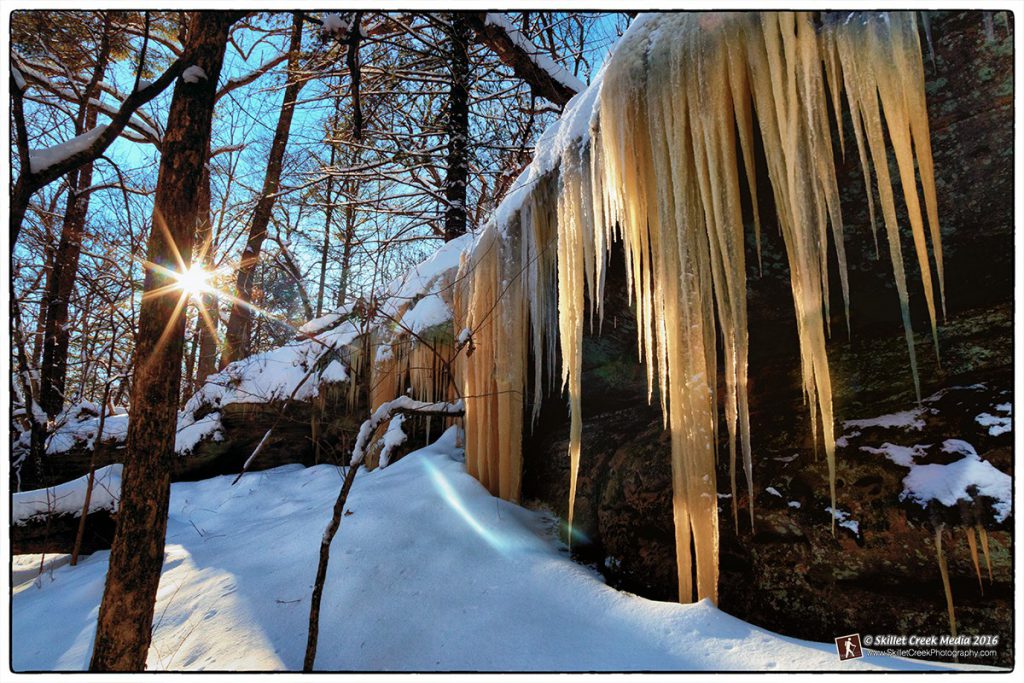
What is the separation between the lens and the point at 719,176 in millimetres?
1734

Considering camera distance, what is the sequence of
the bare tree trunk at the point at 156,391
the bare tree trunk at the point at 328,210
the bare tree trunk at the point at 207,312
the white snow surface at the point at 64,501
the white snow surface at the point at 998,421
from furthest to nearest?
the bare tree trunk at the point at 328,210 → the bare tree trunk at the point at 207,312 → the white snow surface at the point at 64,501 → the bare tree trunk at the point at 156,391 → the white snow surface at the point at 998,421

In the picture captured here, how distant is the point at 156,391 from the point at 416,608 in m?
1.30

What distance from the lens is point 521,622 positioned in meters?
1.76

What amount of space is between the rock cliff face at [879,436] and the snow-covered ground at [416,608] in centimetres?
25

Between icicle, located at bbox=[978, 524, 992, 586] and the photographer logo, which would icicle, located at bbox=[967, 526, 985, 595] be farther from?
the photographer logo

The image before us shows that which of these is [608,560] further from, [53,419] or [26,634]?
[53,419]

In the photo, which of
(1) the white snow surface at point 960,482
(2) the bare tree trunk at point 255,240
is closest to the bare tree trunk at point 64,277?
(2) the bare tree trunk at point 255,240

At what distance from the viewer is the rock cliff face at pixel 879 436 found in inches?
61.7

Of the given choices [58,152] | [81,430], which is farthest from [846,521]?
[81,430]

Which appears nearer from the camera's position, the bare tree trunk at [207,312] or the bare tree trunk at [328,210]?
the bare tree trunk at [207,312]

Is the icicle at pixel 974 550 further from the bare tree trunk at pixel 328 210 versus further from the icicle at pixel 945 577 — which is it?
the bare tree trunk at pixel 328 210

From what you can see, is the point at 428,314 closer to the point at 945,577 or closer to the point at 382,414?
the point at 382,414

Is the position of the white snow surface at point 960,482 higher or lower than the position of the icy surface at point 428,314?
lower

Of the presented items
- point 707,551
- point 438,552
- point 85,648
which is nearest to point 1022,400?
point 707,551
